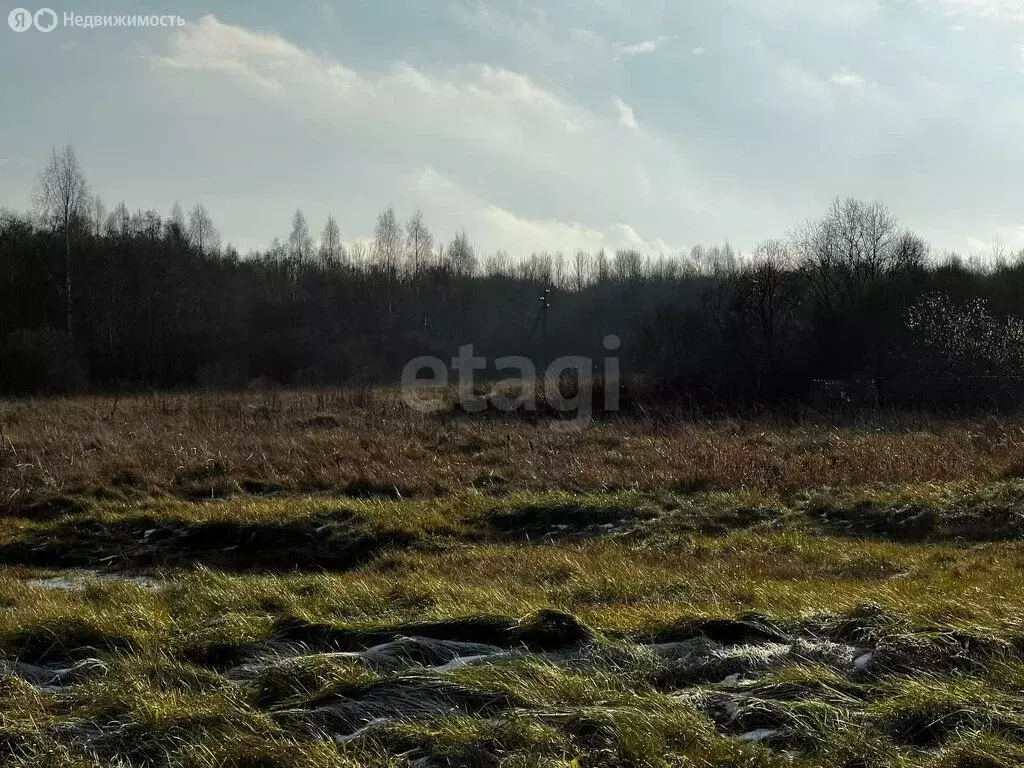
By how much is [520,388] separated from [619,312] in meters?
48.1

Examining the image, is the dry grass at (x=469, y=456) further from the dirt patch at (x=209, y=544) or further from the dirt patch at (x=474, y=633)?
the dirt patch at (x=474, y=633)

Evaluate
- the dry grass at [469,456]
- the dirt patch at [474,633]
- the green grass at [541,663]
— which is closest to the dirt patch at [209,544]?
the green grass at [541,663]

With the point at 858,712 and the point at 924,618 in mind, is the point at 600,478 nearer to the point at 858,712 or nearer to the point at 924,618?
the point at 924,618

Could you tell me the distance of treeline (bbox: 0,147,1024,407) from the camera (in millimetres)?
32688

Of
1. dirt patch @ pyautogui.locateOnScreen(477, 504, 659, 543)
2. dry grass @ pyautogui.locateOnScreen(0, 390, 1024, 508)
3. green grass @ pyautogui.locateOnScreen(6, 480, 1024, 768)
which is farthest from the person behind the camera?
dry grass @ pyautogui.locateOnScreen(0, 390, 1024, 508)

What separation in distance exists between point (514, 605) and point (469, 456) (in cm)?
1023

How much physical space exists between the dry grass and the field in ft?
0.30

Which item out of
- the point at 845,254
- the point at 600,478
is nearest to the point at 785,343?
the point at 845,254

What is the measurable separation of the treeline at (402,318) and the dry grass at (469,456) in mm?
10012

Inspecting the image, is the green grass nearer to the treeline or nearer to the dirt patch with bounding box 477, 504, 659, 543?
the dirt patch with bounding box 477, 504, 659, 543

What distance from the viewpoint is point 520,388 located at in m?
29.0

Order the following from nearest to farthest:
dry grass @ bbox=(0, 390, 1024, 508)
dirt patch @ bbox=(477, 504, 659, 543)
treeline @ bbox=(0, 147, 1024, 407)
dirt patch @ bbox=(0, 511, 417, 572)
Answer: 1. dirt patch @ bbox=(0, 511, 417, 572)
2. dirt patch @ bbox=(477, 504, 659, 543)
3. dry grass @ bbox=(0, 390, 1024, 508)
4. treeline @ bbox=(0, 147, 1024, 407)

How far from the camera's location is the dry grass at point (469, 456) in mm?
12555

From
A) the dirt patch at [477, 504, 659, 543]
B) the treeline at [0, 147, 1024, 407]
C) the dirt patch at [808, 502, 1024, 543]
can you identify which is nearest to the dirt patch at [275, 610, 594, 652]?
the dirt patch at [477, 504, 659, 543]
